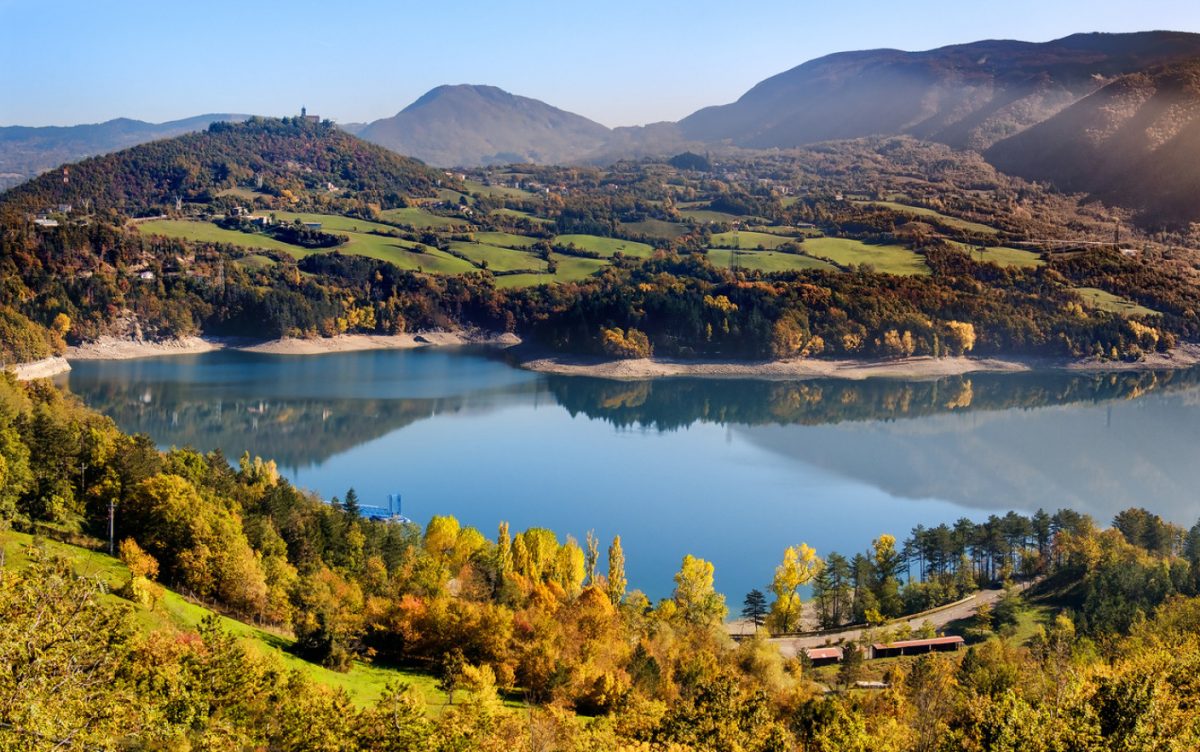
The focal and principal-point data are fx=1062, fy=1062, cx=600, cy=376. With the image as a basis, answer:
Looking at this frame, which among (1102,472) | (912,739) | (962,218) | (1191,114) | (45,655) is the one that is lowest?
(1102,472)

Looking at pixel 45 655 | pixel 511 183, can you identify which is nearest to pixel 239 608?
pixel 45 655

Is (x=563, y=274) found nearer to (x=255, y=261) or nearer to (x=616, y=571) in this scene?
(x=255, y=261)

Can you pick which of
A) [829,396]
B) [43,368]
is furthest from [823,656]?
[43,368]

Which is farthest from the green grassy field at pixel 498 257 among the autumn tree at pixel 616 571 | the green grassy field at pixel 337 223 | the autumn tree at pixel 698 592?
the autumn tree at pixel 698 592

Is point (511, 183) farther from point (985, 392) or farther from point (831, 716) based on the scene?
point (831, 716)

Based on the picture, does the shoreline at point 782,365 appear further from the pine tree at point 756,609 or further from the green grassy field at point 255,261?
the pine tree at point 756,609
